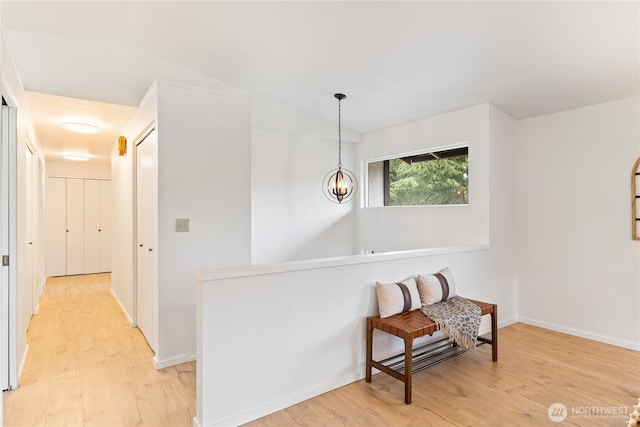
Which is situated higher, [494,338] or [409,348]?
[409,348]

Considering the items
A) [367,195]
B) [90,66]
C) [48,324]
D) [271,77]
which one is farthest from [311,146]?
[48,324]

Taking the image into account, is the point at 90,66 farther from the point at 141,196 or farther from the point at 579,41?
the point at 579,41

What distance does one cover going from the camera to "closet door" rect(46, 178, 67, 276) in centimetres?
698

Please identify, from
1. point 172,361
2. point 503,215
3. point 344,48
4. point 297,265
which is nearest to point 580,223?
point 503,215

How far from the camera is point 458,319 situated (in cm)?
267

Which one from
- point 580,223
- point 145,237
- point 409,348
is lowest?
point 409,348

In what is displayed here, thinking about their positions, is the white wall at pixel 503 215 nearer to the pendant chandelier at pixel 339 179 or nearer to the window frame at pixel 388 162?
the window frame at pixel 388 162

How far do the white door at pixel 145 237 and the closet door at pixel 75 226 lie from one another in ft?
14.5

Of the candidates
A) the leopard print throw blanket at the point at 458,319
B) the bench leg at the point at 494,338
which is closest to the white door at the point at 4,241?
the leopard print throw blanket at the point at 458,319

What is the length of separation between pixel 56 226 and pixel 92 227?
0.60 m

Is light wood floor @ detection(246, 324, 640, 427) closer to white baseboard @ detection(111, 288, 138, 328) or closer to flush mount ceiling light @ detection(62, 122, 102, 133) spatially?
white baseboard @ detection(111, 288, 138, 328)

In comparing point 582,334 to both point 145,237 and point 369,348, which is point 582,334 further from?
point 145,237

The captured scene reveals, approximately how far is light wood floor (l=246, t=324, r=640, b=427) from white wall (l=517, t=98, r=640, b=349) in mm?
491

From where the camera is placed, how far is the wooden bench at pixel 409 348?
234 centimetres
